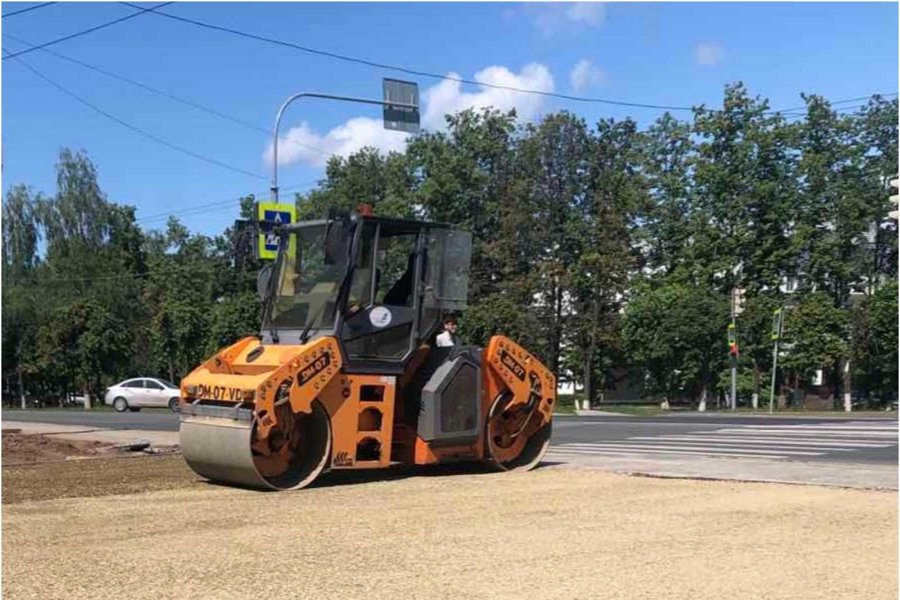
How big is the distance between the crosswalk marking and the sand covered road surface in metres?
4.43

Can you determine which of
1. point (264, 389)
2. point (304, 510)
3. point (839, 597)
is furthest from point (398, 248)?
point (839, 597)

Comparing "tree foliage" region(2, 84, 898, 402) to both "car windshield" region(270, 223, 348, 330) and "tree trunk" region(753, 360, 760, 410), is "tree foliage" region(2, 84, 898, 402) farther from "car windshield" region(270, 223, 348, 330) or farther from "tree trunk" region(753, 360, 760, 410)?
"car windshield" region(270, 223, 348, 330)

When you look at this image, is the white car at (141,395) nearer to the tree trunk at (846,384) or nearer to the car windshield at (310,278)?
the tree trunk at (846,384)

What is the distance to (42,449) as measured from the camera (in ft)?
57.5

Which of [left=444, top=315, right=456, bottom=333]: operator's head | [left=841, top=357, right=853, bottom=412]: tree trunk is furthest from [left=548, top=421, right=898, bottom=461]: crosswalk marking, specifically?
[left=841, top=357, right=853, bottom=412]: tree trunk

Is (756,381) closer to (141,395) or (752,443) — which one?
(141,395)

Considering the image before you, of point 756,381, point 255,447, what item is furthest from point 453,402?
point 756,381

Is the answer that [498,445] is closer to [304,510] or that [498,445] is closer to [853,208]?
[304,510]

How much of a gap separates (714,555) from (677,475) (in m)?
5.29

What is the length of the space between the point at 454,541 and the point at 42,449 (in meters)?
12.5

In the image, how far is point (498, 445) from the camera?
12.9m

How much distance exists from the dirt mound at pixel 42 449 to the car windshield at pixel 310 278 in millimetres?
5821

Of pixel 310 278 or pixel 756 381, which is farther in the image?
pixel 756 381

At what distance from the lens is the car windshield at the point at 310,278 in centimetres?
1149
